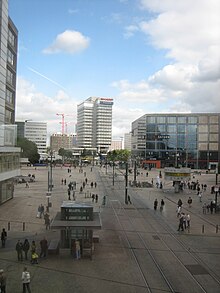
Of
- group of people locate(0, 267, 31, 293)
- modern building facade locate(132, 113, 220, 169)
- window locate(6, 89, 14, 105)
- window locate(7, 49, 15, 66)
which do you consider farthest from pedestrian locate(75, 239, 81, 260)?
modern building facade locate(132, 113, 220, 169)

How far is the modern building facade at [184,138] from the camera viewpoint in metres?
127

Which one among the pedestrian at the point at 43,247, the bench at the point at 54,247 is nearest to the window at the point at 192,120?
the bench at the point at 54,247

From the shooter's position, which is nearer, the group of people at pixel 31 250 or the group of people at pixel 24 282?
the group of people at pixel 24 282

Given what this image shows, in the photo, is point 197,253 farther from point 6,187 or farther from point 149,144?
point 149,144

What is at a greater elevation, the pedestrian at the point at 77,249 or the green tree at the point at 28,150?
the green tree at the point at 28,150

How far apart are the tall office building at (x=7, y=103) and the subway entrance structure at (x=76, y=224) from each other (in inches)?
600

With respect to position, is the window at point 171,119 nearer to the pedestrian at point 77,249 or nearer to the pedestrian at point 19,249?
the pedestrian at point 77,249

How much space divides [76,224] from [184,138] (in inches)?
4553

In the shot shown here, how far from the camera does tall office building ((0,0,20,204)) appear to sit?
107 ft

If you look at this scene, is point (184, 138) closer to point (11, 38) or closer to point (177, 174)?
point (177, 174)

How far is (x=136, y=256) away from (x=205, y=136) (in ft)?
A: 380

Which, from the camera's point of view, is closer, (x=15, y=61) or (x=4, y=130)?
(x=4, y=130)

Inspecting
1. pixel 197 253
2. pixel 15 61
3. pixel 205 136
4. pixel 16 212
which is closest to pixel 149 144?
pixel 205 136

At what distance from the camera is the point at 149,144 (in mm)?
131875
